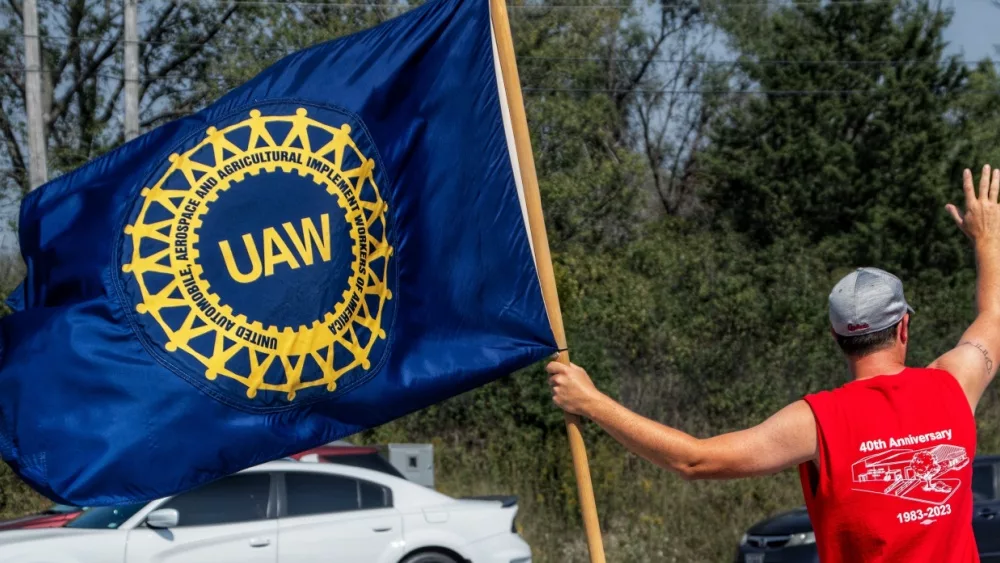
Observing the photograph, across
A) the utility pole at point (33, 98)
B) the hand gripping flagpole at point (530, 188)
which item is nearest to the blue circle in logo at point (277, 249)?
the hand gripping flagpole at point (530, 188)

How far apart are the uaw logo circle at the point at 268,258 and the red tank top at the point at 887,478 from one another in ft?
5.91

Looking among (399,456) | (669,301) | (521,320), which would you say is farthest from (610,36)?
(521,320)

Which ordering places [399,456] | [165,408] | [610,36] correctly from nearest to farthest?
1. [165,408]
2. [399,456]
3. [610,36]

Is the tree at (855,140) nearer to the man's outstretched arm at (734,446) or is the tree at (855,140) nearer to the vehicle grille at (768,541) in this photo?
the vehicle grille at (768,541)

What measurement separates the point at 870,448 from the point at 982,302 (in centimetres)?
89

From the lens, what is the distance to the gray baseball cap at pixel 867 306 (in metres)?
3.15

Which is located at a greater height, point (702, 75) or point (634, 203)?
point (702, 75)

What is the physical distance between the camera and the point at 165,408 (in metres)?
4.19

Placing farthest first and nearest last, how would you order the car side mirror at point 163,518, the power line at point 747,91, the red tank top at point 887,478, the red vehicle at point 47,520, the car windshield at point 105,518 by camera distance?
the power line at point 747,91, the red vehicle at point 47,520, the car windshield at point 105,518, the car side mirror at point 163,518, the red tank top at point 887,478

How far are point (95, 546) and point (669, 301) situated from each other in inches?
621

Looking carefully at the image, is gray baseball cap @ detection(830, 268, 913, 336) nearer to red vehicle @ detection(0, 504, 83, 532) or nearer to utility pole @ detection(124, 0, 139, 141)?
red vehicle @ detection(0, 504, 83, 532)

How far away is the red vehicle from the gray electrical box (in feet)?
11.1

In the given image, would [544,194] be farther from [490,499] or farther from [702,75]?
[490,499]

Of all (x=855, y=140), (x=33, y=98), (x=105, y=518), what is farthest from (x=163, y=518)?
(x=855, y=140)
